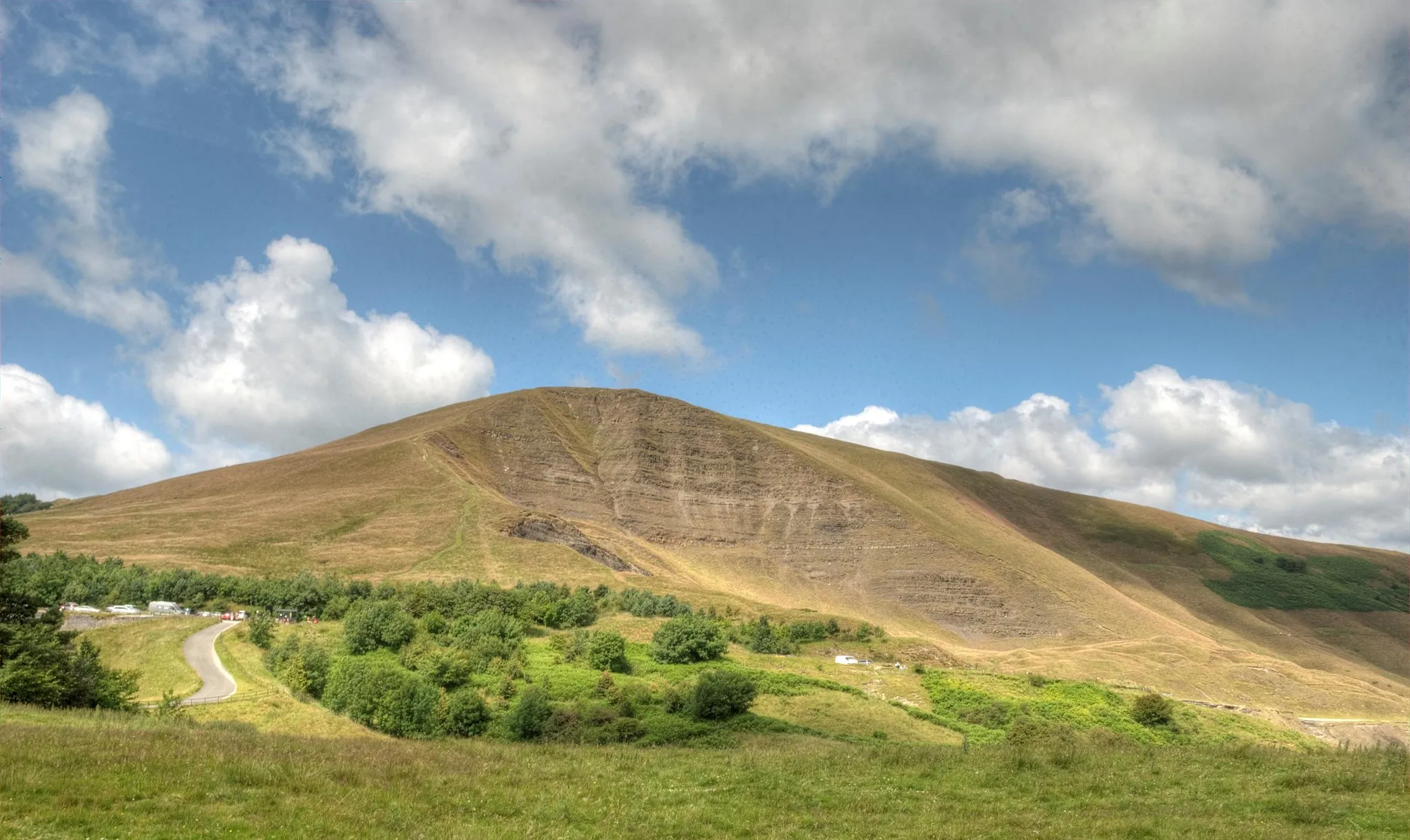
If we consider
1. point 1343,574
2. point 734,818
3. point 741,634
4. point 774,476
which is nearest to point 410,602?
point 741,634

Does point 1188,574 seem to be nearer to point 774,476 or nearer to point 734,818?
point 774,476

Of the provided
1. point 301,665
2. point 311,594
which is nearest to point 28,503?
point 311,594

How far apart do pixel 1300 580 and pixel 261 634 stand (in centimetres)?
16137

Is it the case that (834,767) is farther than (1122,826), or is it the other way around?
(834,767)

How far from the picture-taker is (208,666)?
39.1m

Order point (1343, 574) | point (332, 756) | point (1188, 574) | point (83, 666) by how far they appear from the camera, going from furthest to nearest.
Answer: point (1343, 574), point (1188, 574), point (83, 666), point (332, 756)

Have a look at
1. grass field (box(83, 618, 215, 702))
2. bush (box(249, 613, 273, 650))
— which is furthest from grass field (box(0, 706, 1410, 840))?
bush (box(249, 613, 273, 650))

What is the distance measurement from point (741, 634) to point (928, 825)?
148 feet

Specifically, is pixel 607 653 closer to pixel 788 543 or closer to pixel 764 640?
pixel 764 640

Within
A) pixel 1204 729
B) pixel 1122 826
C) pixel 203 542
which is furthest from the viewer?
pixel 203 542

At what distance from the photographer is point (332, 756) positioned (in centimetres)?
1468

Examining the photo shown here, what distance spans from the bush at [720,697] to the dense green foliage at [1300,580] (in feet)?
418

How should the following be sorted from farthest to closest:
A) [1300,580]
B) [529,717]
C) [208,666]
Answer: [1300,580] → [208,666] → [529,717]

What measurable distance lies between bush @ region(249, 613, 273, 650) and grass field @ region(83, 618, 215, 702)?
338cm
